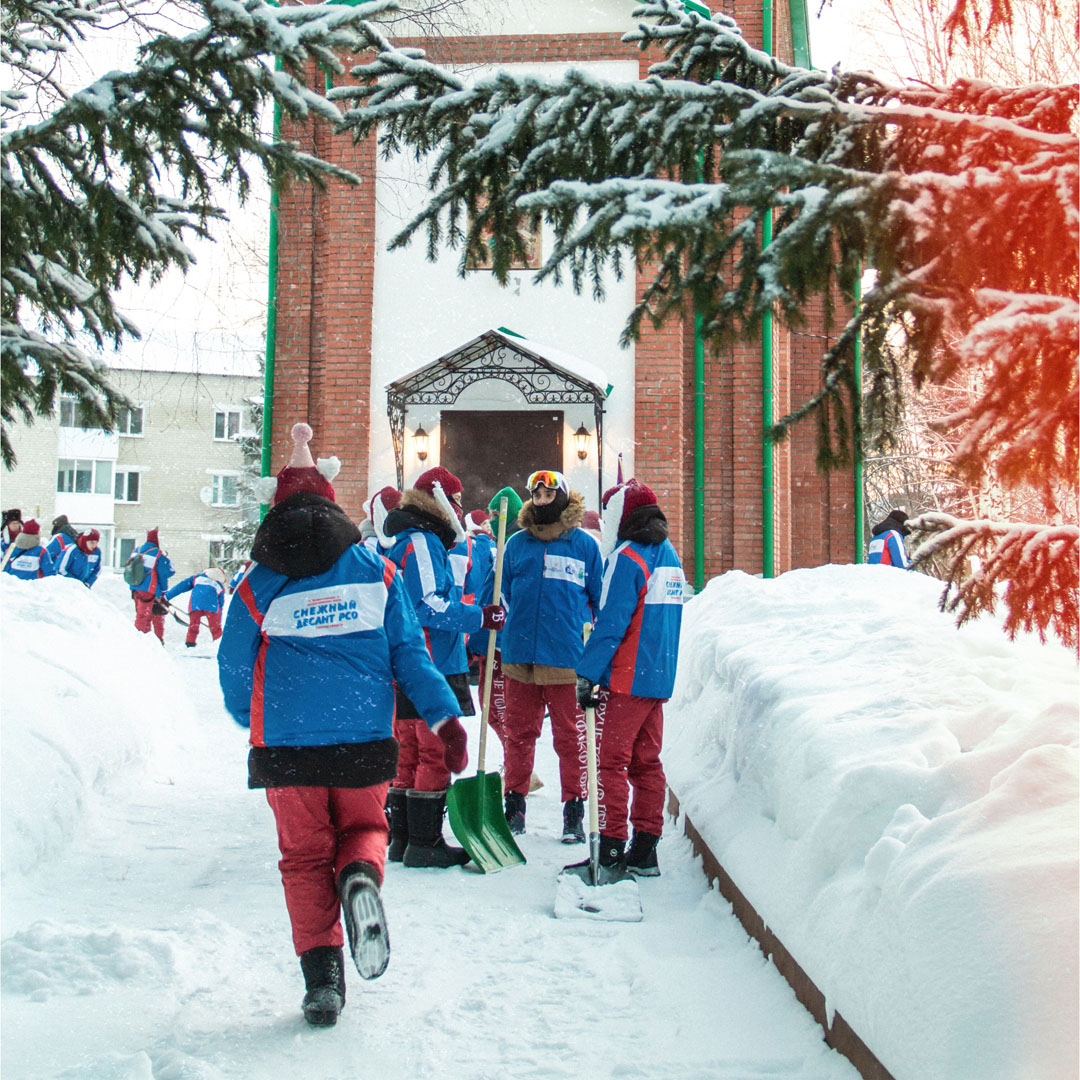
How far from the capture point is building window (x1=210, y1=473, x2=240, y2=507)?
46.3 metres

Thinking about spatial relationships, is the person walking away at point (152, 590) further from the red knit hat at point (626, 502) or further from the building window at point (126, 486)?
the building window at point (126, 486)

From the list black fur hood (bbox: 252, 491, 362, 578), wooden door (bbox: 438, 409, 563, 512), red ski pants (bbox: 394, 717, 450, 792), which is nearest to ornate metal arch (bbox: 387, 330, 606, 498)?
wooden door (bbox: 438, 409, 563, 512)

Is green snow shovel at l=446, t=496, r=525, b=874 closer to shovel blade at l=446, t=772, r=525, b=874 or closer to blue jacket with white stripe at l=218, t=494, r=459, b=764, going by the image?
shovel blade at l=446, t=772, r=525, b=874

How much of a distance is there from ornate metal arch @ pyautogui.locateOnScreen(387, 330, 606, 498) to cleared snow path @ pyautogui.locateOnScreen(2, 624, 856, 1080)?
766cm

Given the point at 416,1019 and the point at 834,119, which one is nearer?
the point at 834,119

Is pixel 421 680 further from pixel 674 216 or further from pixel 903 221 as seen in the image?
pixel 903 221

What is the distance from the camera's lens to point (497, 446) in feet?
42.7

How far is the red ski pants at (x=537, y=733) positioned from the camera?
6.03 meters

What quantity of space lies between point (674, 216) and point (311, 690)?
6.08ft

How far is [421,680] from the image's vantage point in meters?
3.64

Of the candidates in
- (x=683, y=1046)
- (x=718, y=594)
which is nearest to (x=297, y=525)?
(x=683, y=1046)

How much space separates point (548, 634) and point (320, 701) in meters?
2.57

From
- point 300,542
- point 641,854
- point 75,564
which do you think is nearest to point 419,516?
point 641,854

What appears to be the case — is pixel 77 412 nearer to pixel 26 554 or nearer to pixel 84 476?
pixel 26 554
